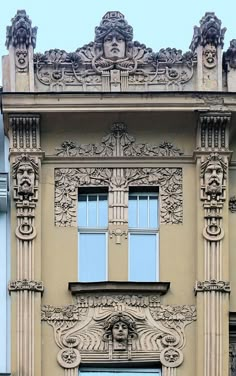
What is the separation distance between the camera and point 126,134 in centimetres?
3731

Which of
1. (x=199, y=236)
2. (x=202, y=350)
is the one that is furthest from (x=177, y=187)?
(x=202, y=350)

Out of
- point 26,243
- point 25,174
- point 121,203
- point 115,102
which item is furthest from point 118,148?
point 26,243

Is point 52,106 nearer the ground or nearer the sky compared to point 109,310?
nearer the sky

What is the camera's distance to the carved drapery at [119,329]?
1407 inches

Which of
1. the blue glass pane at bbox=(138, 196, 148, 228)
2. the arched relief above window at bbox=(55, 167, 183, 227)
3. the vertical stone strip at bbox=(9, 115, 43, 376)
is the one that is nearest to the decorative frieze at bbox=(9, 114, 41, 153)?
the vertical stone strip at bbox=(9, 115, 43, 376)

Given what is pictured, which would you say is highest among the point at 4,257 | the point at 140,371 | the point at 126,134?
the point at 126,134

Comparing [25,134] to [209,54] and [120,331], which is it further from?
[120,331]

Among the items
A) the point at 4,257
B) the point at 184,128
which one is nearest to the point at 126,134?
the point at 184,128

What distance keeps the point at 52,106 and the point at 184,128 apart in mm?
2671

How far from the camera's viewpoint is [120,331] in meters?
→ 35.8

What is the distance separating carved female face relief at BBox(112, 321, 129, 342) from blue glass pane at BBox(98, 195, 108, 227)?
220cm

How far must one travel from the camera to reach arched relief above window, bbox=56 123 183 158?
37188mm

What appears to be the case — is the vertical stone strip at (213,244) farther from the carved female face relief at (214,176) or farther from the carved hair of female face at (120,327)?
the carved hair of female face at (120,327)

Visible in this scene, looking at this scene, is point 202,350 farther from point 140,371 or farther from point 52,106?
point 52,106
